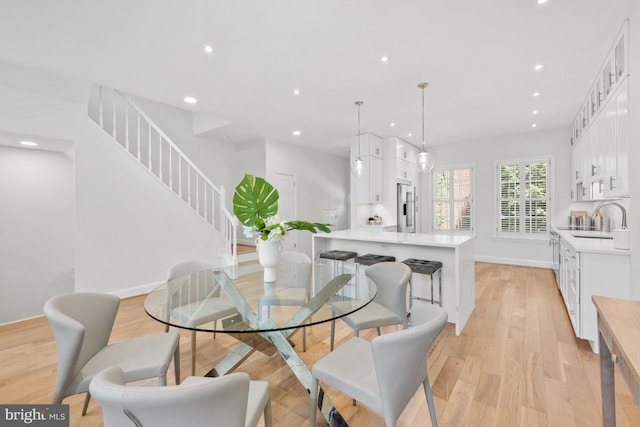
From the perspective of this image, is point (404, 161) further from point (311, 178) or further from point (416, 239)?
point (416, 239)

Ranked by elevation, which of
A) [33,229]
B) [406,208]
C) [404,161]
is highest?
[404,161]

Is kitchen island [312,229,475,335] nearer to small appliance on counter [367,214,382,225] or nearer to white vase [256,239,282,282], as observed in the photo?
white vase [256,239,282,282]

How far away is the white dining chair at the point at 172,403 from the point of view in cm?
78

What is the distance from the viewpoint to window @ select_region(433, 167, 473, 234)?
6.70 metres

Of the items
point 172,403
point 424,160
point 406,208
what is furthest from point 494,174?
point 172,403

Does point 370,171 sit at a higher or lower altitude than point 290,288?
higher

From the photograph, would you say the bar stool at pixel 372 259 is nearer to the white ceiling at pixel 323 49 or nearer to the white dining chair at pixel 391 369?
the white dining chair at pixel 391 369

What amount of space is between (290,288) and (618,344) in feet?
5.56

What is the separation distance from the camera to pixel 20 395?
1998 mm

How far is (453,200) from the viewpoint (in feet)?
22.6

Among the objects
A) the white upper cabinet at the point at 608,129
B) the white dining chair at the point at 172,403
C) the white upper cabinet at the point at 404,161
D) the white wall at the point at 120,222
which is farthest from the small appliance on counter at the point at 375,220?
the white dining chair at the point at 172,403

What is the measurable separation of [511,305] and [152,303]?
4087 mm

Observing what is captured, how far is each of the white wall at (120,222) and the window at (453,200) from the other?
18.6ft

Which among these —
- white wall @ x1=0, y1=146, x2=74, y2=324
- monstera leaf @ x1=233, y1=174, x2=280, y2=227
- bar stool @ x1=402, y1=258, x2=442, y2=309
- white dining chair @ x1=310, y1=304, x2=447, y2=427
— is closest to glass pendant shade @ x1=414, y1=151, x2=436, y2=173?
bar stool @ x1=402, y1=258, x2=442, y2=309
